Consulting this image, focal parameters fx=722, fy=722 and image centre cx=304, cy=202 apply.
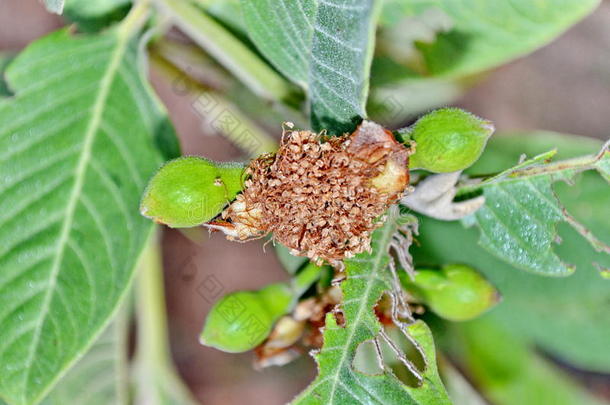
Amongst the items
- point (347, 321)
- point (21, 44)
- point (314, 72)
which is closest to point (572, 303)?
point (347, 321)

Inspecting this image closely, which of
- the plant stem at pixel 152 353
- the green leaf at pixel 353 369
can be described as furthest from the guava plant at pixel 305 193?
the plant stem at pixel 152 353

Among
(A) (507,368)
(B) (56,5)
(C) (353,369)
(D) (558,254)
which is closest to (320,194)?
(C) (353,369)

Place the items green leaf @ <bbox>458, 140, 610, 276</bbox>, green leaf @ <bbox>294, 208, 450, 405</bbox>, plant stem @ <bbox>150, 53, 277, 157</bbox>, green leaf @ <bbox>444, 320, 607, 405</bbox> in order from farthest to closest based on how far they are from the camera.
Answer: green leaf @ <bbox>444, 320, 607, 405</bbox>, plant stem @ <bbox>150, 53, 277, 157</bbox>, green leaf @ <bbox>458, 140, 610, 276</bbox>, green leaf @ <bbox>294, 208, 450, 405</bbox>

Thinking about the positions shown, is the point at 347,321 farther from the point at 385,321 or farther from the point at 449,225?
the point at 449,225

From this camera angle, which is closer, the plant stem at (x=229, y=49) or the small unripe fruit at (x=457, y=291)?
the small unripe fruit at (x=457, y=291)

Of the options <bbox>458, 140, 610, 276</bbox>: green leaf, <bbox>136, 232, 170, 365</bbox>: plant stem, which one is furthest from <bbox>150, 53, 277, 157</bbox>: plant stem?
<bbox>458, 140, 610, 276</bbox>: green leaf

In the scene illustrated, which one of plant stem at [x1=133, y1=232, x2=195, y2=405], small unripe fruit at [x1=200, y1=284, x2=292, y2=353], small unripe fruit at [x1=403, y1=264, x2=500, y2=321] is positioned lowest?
plant stem at [x1=133, y1=232, x2=195, y2=405]

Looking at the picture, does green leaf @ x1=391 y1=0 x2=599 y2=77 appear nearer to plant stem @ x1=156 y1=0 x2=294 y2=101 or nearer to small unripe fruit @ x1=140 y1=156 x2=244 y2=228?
plant stem @ x1=156 y1=0 x2=294 y2=101

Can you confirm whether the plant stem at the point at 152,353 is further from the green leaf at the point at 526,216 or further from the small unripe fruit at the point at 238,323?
the green leaf at the point at 526,216
